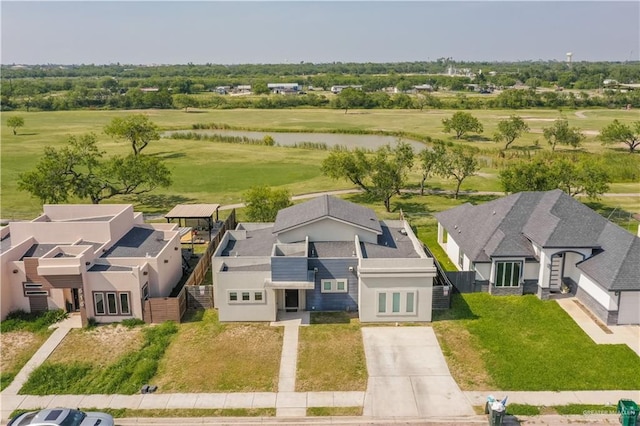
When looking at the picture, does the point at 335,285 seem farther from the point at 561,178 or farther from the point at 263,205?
the point at 561,178

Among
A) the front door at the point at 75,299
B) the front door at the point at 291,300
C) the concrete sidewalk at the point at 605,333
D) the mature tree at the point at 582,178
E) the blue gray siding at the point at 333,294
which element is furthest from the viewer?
the mature tree at the point at 582,178

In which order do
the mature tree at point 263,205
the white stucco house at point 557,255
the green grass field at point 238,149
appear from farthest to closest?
the green grass field at point 238,149 → the mature tree at point 263,205 → the white stucco house at point 557,255

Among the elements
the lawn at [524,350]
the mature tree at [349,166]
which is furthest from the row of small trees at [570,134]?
the lawn at [524,350]

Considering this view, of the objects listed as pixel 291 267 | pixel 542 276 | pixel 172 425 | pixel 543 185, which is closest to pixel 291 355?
pixel 291 267

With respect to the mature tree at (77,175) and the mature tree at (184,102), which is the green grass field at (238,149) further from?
the mature tree at (184,102)

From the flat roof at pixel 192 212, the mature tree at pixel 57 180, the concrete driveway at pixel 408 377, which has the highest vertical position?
the mature tree at pixel 57 180

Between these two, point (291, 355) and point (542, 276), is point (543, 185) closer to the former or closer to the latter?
Result: point (542, 276)
